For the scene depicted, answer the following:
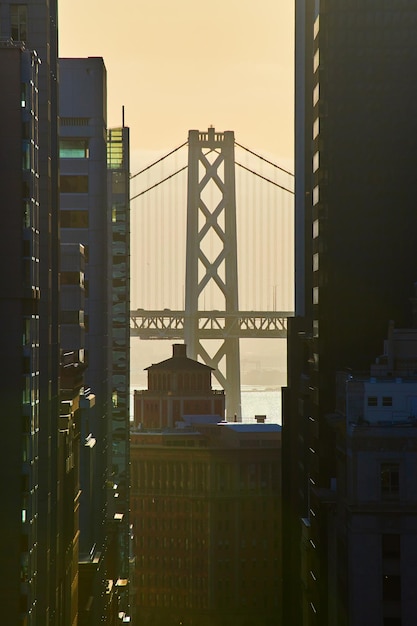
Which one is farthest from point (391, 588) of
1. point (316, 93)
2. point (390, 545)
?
point (316, 93)

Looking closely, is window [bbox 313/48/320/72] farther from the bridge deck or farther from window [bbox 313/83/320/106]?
the bridge deck

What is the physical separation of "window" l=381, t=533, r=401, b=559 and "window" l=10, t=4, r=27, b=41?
16751 mm

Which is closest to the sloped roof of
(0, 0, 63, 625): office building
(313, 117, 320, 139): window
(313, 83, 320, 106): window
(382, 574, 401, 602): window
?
(313, 117, 320, 139): window

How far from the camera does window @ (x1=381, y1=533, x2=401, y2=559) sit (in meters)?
42.8

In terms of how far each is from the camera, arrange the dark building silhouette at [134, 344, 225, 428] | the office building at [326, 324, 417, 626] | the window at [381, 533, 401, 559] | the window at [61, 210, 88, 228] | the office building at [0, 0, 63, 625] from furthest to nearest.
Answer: the dark building silhouette at [134, 344, 225, 428] < the window at [61, 210, 88, 228] < the window at [381, 533, 401, 559] < the office building at [326, 324, 417, 626] < the office building at [0, 0, 63, 625]

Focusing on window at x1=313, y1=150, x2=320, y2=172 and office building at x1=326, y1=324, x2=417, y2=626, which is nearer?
office building at x1=326, y1=324, x2=417, y2=626

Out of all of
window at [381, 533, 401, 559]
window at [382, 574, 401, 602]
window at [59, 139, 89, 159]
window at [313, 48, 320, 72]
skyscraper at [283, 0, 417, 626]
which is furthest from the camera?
window at [59, 139, 89, 159]

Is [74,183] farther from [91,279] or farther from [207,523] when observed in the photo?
[207,523]

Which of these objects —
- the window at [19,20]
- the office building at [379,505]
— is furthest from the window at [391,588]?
the window at [19,20]

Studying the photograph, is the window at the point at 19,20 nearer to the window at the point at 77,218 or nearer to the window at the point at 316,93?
the window at the point at 316,93

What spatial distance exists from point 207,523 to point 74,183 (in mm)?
63837

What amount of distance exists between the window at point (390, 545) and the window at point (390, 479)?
1186 millimetres

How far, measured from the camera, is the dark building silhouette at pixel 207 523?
386 feet

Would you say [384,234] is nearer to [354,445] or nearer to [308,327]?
[308,327]
